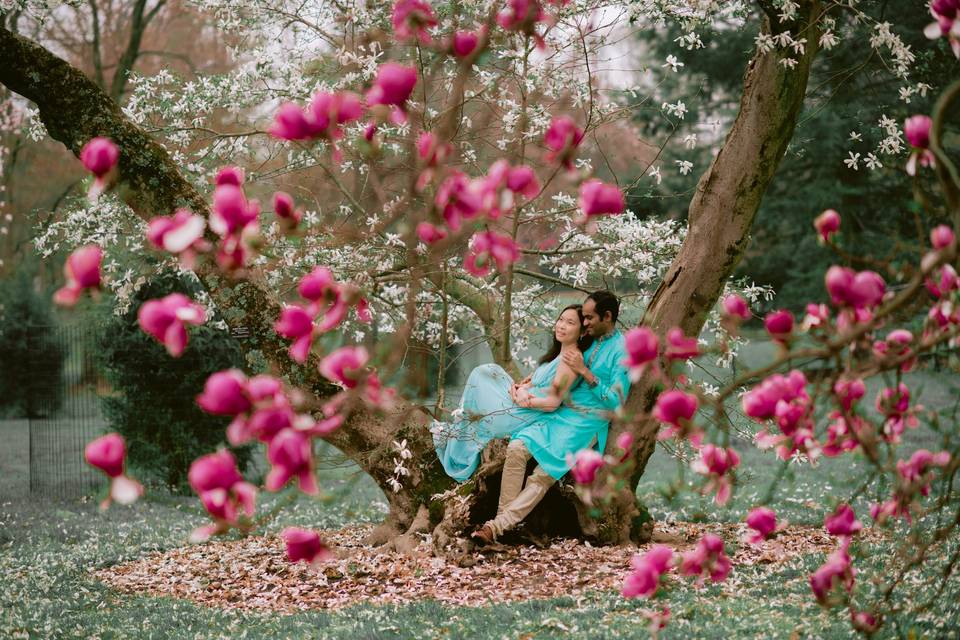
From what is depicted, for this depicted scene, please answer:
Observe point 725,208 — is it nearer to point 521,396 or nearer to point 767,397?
point 521,396

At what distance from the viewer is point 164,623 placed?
4.50 m

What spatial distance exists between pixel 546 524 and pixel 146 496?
5.34 meters

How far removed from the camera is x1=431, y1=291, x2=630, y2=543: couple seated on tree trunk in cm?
535

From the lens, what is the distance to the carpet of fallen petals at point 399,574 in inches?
190

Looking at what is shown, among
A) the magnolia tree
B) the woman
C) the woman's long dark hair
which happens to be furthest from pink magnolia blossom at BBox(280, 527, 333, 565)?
the woman's long dark hair

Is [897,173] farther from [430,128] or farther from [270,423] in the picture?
[270,423]

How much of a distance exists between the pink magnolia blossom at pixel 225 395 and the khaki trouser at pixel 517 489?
Result: 3802mm

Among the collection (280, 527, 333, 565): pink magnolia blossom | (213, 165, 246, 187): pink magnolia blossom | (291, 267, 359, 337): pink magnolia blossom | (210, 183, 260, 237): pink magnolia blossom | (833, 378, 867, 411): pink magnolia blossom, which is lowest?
(280, 527, 333, 565): pink magnolia blossom

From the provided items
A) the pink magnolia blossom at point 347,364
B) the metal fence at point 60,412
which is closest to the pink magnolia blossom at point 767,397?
the pink magnolia blossom at point 347,364

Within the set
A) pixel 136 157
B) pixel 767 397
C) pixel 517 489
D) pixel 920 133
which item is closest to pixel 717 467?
pixel 767 397

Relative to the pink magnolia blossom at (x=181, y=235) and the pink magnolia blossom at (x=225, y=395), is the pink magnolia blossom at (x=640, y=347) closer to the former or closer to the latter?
the pink magnolia blossom at (x=225, y=395)

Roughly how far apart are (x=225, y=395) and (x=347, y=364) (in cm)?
29

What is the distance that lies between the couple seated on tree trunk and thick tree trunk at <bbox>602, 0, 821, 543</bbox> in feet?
0.78

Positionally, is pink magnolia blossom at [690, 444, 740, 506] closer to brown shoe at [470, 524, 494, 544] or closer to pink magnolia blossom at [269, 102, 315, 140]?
pink magnolia blossom at [269, 102, 315, 140]
